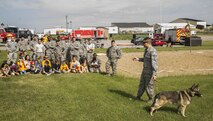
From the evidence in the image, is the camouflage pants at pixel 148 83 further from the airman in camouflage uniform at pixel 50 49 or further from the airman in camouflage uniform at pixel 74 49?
the airman in camouflage uniform at pixel 50 49

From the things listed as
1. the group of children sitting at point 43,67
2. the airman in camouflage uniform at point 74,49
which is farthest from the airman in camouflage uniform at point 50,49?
the airman in camouflage uniform at point 74,49

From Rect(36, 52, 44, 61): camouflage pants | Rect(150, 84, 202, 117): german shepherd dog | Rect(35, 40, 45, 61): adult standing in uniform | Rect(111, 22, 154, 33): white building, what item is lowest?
Rect(150, 84, 202, 117): german shepherd dog

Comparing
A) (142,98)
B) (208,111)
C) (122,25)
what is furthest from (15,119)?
(122,25)

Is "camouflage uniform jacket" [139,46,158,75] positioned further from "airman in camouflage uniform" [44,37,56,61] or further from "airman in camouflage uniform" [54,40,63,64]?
"airman in camouflage uniform" [44,37,56,61]

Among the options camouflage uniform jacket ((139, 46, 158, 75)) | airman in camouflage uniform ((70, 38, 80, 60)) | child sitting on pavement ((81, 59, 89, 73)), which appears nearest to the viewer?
camouflage uniform jacket ((139, 46, 158, 75))

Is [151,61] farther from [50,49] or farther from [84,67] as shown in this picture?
[50,49]

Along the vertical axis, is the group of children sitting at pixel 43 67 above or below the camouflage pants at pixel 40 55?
below

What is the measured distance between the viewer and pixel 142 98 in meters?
9.49

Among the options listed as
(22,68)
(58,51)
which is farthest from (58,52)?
(22,68)

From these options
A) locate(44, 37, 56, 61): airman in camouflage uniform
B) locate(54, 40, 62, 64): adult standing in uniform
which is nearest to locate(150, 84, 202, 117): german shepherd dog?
locate(54, 40, 62, 64): adult standing in uniform

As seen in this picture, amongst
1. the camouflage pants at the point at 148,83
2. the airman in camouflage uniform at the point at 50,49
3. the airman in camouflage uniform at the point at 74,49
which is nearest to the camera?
the camouflage pants at the point at 148,83

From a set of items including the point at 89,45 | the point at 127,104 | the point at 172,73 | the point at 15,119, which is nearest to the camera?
the point at 15,119

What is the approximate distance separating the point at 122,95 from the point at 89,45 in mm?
6236

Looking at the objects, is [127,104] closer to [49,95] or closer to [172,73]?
[49,95]
